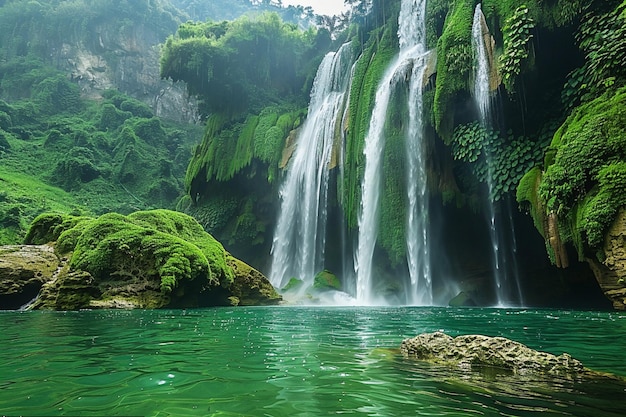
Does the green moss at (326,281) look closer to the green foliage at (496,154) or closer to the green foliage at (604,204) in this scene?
the green foliage at (496,154)

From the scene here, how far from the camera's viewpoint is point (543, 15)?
1431 cm

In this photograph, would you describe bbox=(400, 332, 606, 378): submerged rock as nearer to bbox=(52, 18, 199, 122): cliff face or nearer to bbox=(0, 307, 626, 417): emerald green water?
bbox=(0, 307, 626, 417): emerald green water

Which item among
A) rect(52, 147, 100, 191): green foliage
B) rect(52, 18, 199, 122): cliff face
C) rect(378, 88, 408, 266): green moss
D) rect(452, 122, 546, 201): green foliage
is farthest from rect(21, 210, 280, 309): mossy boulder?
rect(52, 18, 199, 122): cliff face

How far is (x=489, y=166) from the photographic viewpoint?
15.8m

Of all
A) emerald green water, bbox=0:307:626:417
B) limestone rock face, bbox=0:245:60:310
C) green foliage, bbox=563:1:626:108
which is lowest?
emerald green water, bbox=0:307:626:417

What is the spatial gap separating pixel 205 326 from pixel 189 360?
3.47 metres

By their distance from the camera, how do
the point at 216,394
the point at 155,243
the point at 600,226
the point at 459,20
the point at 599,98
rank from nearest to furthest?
the point at 216,394
the point at 600,226
the point at 599,98
the point at 155,243
the point at 459,20

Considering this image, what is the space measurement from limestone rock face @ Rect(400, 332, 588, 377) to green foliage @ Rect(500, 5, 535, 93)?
12.1m

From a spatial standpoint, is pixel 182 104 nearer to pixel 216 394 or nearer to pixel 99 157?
pixel 99 157

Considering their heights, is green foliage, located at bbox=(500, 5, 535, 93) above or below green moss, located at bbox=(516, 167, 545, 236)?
above

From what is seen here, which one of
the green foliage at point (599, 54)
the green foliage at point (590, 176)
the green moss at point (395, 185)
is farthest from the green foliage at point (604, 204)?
the green moss at point (395, 185)

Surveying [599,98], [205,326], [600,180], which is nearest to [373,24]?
[599,98]

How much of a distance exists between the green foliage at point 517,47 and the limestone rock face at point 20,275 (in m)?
15.2

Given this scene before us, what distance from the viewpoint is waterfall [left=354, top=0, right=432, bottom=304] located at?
712 inches
